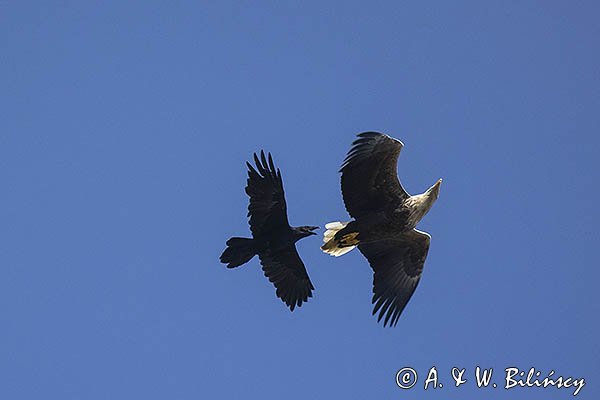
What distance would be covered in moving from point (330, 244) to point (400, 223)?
975 millimetres

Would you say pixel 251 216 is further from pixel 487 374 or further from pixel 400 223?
pixel 487 374

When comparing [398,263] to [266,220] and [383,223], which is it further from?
[266,220]

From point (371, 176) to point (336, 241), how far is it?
1.08 metres

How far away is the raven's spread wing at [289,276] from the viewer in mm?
17938

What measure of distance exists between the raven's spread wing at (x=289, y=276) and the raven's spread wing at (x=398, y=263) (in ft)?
6.27

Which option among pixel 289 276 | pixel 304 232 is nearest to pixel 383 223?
pixel 304 232

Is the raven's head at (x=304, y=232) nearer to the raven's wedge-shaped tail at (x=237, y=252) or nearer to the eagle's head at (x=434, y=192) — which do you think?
the raven's wedge-shaped tail at (x=237, y=252)

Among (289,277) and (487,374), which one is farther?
(289,277)

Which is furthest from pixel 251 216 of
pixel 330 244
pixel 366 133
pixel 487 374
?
pixel 487 374

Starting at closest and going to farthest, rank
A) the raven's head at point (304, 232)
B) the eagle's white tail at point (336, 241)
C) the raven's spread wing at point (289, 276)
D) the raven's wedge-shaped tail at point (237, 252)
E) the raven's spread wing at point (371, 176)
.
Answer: the raven's spread wing at point (371, 176)
the eagle's white tail at point (336, 241)
the raven's wedge-shaped tail at point (237, 252)
the raven's head at point (304, 232)
the raven's spread wing at point (289, 276)

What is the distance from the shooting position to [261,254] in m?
17.5

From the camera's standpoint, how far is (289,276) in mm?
A: 18047

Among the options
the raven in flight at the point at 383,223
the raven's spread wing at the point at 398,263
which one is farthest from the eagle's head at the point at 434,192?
the raven's spread wing at the point at 398,263

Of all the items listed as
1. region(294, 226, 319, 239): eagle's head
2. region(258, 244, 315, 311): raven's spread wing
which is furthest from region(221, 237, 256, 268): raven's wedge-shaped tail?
region(258, 244, 315, 311): raven's spread wing
